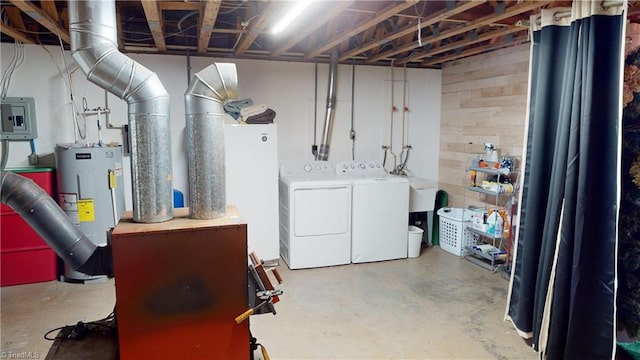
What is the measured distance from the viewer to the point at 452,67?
553 cm

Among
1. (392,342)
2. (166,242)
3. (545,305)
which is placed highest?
(166,242)

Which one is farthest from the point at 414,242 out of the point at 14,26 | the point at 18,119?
the point at 14,26

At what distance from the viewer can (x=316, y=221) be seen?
175 inches

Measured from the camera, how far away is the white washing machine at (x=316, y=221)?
4.39 m

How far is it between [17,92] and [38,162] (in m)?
0.73

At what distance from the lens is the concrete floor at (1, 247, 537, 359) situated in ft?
9.52

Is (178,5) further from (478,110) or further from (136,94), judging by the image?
(478,110)

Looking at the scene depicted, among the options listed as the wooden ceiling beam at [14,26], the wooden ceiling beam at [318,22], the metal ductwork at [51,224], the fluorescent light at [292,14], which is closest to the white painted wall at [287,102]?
the wooden ceiling beam at [14,26]

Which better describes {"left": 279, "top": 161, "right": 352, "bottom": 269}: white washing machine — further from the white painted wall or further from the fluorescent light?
the fluorescent light

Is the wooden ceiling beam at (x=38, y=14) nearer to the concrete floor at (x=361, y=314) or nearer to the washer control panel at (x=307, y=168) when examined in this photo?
the concrete floor at (x=361, y=314)

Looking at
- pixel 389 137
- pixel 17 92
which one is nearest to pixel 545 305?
pixel 389 137

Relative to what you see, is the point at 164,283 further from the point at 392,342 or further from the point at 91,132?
the point at 91,132

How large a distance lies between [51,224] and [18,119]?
288cm

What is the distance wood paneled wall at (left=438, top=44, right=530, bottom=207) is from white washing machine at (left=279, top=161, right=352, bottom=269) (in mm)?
1756
